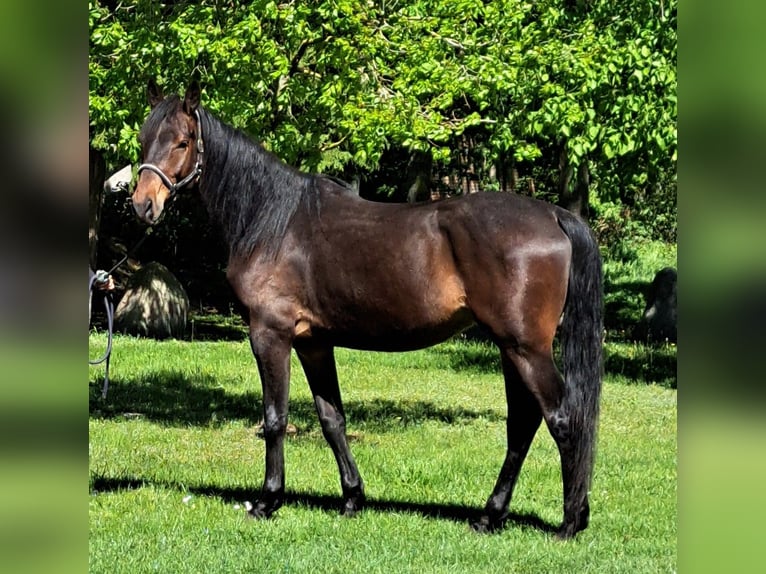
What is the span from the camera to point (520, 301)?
17.3 ft

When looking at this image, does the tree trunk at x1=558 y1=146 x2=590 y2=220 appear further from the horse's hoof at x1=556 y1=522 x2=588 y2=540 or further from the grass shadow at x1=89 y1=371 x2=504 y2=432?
the horse's hoof at x1=556 y1=522 x2=588 y2=540

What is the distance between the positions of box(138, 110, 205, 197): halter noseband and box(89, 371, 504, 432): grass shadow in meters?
3.80

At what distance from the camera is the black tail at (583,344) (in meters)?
5.28

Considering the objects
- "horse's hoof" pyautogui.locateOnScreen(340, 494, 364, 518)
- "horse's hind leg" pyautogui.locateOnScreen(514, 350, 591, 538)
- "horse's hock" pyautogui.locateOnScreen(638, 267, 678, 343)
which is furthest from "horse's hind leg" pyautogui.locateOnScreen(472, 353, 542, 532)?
"horse's hock" pyautogui.locateOnScreen(638, 267, 678, 343)

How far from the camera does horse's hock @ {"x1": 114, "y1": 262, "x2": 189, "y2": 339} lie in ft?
51.3

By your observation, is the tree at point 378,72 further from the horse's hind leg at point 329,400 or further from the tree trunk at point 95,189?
the tree trunk at point 95,189

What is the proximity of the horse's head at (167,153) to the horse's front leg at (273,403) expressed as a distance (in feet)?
3.31

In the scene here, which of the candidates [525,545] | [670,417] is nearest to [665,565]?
[525,545]

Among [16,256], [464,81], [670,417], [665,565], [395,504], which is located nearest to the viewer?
[16,256]

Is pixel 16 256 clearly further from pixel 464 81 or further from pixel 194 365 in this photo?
pixel 194 365

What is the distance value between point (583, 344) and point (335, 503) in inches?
85.1

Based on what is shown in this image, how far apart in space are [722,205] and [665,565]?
443 cm

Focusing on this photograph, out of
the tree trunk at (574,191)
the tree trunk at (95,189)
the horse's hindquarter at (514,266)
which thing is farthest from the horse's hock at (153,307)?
the horse's hindquarter at (514,266)

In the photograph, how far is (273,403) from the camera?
5.98 metres
